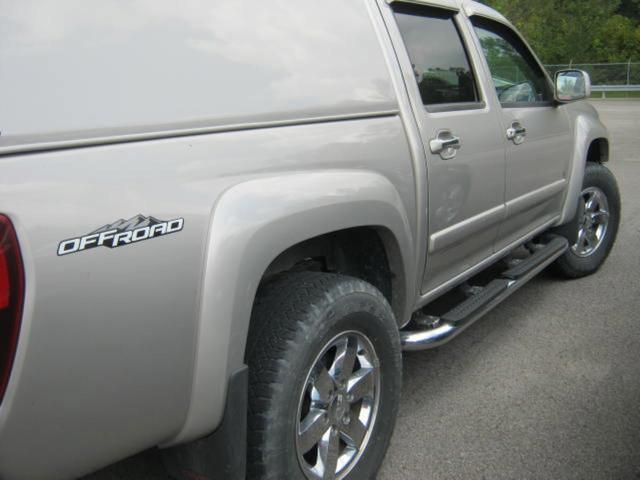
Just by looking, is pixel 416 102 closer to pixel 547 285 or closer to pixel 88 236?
pixel 88 236

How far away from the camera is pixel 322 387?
214 cm

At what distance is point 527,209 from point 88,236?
9.07 ft

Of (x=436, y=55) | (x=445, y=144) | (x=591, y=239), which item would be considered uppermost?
(x=436, y=55)

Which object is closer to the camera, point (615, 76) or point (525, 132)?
point (525, 132)

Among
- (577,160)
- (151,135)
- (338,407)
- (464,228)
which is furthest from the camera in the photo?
(577,160)

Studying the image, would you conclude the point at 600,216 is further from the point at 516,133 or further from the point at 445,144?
the point at 445,144

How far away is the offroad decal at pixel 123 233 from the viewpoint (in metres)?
1.41

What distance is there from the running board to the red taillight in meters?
1.65

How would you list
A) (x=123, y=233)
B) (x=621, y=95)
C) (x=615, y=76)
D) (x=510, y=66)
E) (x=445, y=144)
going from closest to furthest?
(x=123, y=233) → (x=445, y=144) → (x=510, y=66) → (x=621, y=95) → (x=615, y=76)

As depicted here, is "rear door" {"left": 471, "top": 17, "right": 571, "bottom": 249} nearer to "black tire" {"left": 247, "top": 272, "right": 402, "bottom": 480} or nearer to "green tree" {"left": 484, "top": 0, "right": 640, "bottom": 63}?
"black tire" {"left": 247, "top": 272, "right": 402, "bottom": 480}

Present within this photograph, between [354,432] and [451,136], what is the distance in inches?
51.0

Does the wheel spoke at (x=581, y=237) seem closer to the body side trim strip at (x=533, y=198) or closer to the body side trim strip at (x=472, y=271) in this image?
the body side trim strip at (x=472, y=271)

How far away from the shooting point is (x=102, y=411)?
152 centimetres

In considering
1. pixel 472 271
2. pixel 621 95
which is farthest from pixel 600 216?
pixel 621 95
